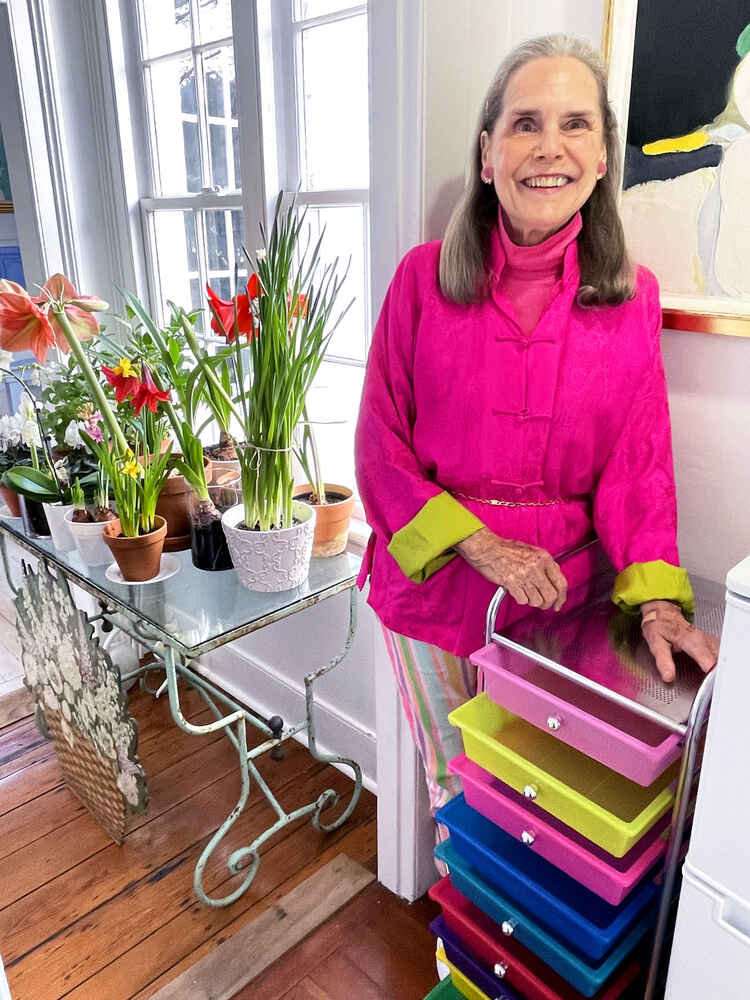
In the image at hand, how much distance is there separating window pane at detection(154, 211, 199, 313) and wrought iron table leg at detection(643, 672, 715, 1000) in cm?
Answer: 187

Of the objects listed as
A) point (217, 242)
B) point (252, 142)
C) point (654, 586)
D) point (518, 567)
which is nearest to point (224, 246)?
point (217, 242)

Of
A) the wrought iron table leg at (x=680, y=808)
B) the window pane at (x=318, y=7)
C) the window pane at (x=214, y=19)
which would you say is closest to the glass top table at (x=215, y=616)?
the wrought iron table leg at (x=680, y=808)

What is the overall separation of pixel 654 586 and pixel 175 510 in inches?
43.7

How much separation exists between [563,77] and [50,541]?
1.46 meters

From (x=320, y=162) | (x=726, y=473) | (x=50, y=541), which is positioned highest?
(x=320, y=162)

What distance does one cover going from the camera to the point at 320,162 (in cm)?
180

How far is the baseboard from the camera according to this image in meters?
2.01

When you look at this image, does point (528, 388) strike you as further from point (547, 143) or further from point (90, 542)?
point (90, 542)

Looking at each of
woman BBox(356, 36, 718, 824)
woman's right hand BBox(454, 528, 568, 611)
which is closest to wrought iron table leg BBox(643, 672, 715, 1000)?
woman BBox(356, 36, 718, 824)

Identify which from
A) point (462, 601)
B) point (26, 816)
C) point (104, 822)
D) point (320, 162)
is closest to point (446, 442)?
point (462, 601)

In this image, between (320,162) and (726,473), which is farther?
(320,162)

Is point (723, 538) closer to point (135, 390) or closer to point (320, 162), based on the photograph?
point (135, 390)

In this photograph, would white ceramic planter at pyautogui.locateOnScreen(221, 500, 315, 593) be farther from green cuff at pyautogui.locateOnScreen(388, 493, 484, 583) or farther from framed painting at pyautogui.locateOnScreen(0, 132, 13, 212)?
framed painting at pyautogui.locateOnScreen(0, 132, 13, 212)

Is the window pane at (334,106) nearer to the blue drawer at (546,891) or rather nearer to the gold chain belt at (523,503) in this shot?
the gold chain belt at (523,503)
